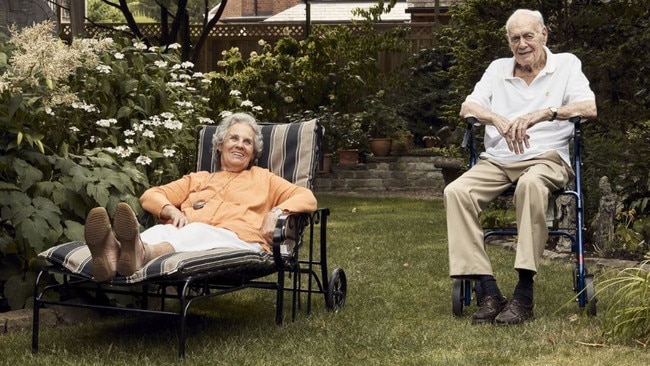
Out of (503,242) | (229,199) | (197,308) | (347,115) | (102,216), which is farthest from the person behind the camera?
(347,115)

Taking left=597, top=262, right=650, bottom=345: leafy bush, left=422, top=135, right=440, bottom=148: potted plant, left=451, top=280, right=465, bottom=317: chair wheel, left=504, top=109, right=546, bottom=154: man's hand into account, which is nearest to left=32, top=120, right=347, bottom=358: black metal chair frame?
left=451, top=280, right=465, bottom=317: chair wheel

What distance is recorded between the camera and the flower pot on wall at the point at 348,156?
14461 mm

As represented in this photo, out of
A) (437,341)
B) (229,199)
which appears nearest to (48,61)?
(229,199)

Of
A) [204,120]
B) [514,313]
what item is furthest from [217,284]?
[204,120]

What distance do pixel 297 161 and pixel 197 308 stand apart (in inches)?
37.8

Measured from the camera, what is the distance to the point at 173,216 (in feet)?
18.3

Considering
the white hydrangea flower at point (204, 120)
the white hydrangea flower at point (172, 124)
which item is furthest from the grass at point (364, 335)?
the white hydrangea flower at point (204, 120)

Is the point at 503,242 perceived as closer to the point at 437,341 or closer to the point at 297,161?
the point at 297,161

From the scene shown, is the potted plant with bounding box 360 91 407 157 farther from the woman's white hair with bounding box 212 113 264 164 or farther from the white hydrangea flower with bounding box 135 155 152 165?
the woman's white hair with bounding box 212 113 264 164

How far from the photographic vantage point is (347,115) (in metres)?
14.8

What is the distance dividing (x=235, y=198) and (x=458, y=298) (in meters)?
1.18

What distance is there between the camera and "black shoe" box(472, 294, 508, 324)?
213 inches

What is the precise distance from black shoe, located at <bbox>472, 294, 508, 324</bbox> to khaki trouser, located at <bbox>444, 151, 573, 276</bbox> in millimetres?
133

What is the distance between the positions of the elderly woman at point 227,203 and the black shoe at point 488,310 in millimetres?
919
